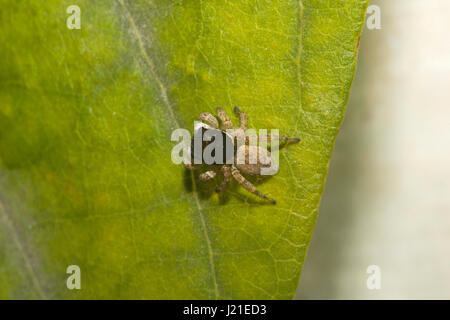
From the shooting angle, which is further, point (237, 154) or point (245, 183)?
point (237, 154)

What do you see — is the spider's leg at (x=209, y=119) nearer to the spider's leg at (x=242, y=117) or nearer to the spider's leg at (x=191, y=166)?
the spider's leg at (x=242, y=117)

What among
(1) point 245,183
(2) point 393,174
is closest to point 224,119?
(1) point 245,183

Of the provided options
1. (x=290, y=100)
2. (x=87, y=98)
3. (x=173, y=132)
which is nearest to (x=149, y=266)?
(x=173, y=132)

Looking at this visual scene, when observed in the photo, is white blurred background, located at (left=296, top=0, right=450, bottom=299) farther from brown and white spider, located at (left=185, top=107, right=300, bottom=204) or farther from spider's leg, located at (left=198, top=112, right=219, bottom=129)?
spider's leg, located at (left=198, top=112, right=219, bottom=129)

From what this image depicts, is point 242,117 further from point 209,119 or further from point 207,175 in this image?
point 207,175

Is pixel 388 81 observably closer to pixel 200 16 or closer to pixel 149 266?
pixel 200 16

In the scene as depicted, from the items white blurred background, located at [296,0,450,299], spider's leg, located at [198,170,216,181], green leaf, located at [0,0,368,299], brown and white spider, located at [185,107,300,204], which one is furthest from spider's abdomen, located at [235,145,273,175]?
white blurred background, located at [296,0,450,299]
